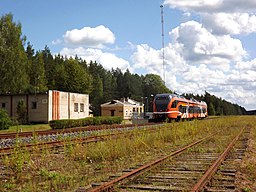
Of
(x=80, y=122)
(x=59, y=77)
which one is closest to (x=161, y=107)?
(x=80, y=122)

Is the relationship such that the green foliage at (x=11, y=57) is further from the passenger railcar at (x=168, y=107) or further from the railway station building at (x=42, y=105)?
the passenger railcar at (x=168, y=107)

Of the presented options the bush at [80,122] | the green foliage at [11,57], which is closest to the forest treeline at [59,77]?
the green foliage at [11,57]

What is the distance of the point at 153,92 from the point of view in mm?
139250

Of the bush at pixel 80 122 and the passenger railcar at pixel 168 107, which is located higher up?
the passenger railcar at pixel 168 107

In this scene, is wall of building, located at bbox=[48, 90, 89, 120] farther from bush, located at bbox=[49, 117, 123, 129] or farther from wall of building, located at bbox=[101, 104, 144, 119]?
wall of building, located at bbox=[101, 104, 144, 119]

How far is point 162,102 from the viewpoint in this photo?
123 ft

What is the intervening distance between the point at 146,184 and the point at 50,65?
98.4m

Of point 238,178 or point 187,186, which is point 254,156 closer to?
point 238,178

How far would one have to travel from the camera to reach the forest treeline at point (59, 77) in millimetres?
51844

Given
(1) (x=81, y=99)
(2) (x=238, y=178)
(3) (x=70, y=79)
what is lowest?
(2) (x=238, y=178)

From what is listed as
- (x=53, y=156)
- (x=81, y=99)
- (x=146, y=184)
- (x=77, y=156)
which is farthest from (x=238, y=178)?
(x=81, y=99)

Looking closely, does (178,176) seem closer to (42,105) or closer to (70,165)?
(70,165)

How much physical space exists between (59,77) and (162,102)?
191 feet

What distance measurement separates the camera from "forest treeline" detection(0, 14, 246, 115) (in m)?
51.8
